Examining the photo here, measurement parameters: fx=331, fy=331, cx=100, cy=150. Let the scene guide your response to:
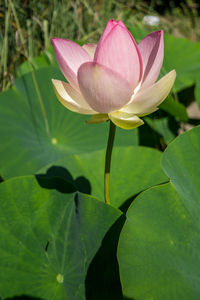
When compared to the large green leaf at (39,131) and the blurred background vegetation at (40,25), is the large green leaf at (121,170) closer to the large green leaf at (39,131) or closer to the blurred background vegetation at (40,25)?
the large green leaf at (39,131)

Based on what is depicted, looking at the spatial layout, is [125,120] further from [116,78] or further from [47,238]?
[47,238]

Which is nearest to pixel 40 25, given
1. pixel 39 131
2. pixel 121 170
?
pixel 39 131

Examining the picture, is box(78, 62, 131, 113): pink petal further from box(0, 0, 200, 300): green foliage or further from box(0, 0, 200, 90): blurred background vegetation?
box(0, 0, 200, 90): blurred background vegetation

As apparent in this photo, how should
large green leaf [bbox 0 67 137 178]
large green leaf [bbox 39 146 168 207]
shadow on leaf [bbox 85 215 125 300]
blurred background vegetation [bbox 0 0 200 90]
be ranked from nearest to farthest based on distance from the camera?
shadow on leaf [bbox 85 215 125 300] < large green leaf [bbox 39 146 168 207] < large green leaf [bbox 0 67 137 178] < blurred background vegetation [bbox 0 0 200 90]

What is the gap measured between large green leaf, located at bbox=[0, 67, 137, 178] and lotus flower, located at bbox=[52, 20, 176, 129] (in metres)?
0.47

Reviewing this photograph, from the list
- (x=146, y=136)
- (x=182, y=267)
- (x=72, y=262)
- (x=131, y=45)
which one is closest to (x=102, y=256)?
(x=72, y=262)

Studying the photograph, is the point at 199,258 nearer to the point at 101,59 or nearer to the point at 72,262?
the point at 72,262

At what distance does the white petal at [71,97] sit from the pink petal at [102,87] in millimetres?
37

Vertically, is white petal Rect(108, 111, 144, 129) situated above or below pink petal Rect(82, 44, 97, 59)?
below

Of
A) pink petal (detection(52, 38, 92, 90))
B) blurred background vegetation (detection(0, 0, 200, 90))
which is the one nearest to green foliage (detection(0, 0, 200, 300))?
pink petal (detection(52, 38, 92, 90))

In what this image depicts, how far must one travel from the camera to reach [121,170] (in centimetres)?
96

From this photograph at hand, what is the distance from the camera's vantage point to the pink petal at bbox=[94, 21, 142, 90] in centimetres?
56

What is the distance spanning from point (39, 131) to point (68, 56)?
0.58 m

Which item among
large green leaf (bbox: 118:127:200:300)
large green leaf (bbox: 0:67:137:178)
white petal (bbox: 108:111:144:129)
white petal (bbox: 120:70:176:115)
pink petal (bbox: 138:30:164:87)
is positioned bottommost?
large green leaf (bbox: 0:67:137:178)
